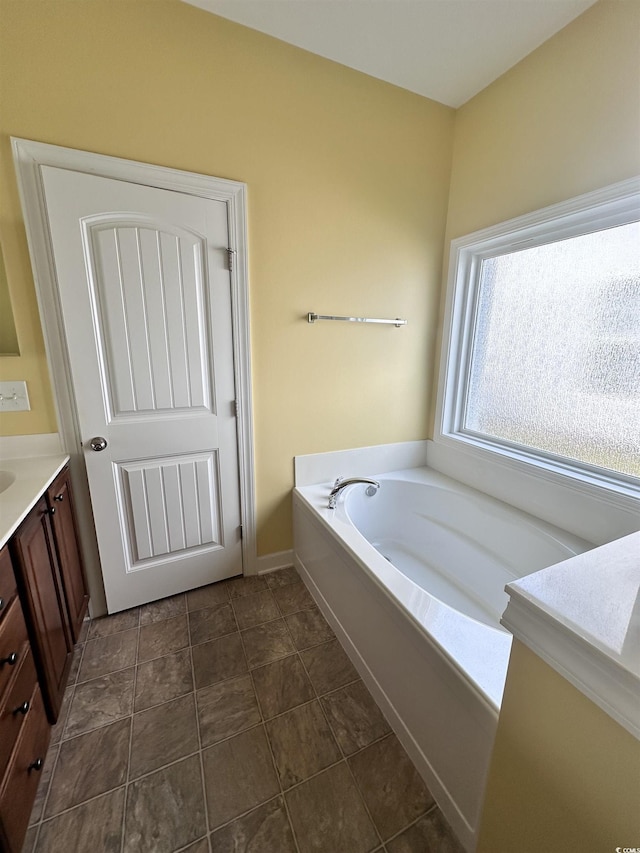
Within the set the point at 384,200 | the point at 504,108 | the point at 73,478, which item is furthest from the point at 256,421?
the point at 504,108

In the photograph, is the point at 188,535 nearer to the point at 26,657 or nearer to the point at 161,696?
the point at 161,696

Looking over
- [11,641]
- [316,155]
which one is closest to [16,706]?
[11,641]

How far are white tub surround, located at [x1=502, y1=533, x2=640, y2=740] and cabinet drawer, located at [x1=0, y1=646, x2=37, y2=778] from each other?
3.87ft

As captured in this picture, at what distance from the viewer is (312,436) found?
1999 millimetres

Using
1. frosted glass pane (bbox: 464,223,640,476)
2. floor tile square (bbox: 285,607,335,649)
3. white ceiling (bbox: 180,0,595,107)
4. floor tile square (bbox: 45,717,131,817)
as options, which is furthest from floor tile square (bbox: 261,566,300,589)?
white ceiling (bbox: 180,0,595,107)

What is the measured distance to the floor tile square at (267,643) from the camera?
1.50m

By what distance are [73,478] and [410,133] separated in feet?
7.95

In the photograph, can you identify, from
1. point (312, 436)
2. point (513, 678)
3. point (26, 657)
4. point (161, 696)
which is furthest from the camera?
point (312, 436)

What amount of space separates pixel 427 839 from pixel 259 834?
47 centimetres

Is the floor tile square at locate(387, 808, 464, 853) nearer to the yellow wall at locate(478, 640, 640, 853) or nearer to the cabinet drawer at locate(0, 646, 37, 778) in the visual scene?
the yellow wall at locate(478, 640, 640, 853)

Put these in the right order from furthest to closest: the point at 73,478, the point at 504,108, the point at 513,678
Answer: the point at 504,108 → the point at 73,478 → the point at 513,678

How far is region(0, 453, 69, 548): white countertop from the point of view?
96cm

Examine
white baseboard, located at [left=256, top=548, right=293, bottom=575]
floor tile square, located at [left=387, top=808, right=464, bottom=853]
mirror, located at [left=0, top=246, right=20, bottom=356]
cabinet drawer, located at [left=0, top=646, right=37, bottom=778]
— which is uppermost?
mirror, located at [left=0, top=246, right=20, bottom=356]

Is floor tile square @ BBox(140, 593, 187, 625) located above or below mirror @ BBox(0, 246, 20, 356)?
below
